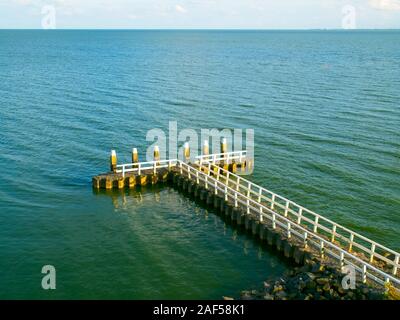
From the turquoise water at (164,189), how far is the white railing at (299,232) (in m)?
1.69

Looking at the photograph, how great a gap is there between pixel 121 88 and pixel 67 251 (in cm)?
5599

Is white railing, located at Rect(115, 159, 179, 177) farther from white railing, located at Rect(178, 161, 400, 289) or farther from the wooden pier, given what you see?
white railing, located at Rect(178, 161, 400, 289)

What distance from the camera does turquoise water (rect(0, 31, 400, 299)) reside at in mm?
22438

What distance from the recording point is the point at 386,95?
65750mm

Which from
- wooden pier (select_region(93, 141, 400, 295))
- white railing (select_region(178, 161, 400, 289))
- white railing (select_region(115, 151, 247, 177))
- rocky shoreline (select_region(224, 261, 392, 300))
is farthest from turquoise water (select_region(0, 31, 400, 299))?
white railing (select_region(115, 151, 247, 177))

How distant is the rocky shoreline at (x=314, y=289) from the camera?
18203mm

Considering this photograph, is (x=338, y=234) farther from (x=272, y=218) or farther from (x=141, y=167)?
(x=141, y=167)

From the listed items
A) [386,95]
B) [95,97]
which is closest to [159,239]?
[95,97]

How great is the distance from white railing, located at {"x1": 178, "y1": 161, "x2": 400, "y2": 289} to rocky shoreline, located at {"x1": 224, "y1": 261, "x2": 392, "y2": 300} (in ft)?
2.31

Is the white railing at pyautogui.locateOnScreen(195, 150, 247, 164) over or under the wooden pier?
over

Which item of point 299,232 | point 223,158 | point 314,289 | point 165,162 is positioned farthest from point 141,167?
point 314,289

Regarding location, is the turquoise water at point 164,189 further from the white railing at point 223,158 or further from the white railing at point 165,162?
the white railing at point 165,162

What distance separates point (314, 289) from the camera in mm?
18875
